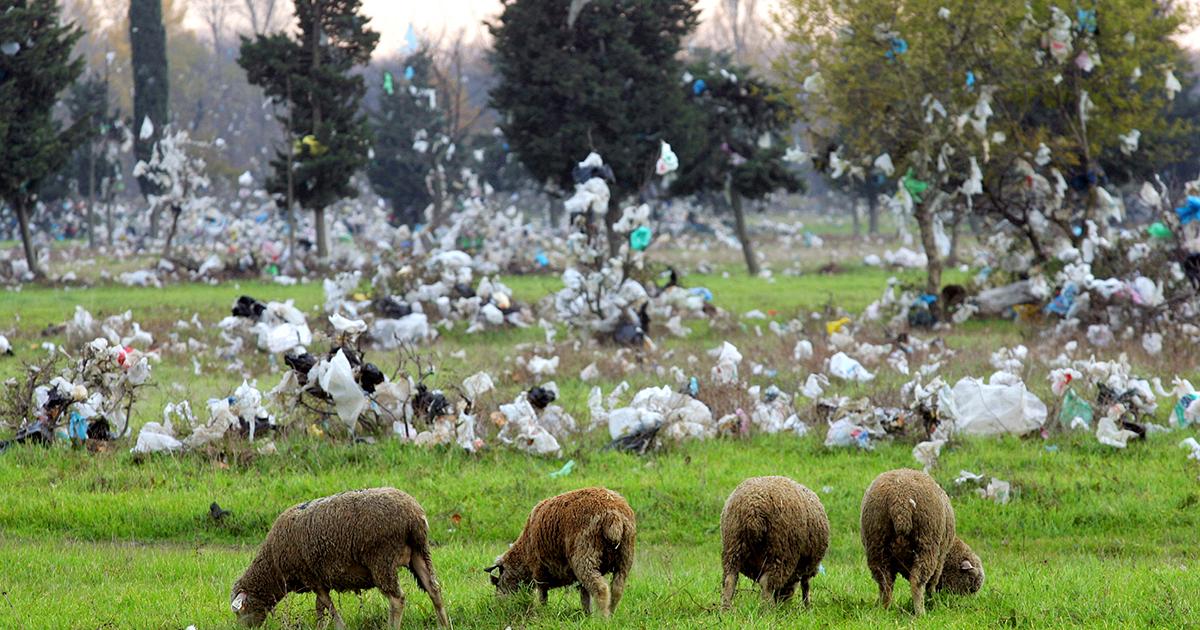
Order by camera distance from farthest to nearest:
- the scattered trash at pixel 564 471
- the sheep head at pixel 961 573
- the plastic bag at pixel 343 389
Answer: the plastic bag at pixel 343 389 → the scattered trash at pixel 564 471 → the sheep head at pixel 961 573

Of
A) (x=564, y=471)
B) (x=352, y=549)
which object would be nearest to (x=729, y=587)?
(x=352, y=549)

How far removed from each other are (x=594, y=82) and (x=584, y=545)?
23.5 m

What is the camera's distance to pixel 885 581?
639 centimetres

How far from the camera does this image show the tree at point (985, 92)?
→ 68.8 ft

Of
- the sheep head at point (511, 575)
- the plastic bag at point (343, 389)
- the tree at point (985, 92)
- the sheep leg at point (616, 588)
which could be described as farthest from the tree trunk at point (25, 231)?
the sheep leg at point (616, 588)

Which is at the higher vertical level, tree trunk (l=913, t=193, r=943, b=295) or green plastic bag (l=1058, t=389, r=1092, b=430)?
tree trunk (l=913, t=193, r=943, b=295)

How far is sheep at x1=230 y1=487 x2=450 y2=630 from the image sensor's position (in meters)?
6.04

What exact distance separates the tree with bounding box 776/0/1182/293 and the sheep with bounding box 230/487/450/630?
15.3 m

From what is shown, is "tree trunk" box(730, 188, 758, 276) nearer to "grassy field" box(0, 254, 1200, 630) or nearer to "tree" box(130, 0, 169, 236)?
"tree" box(130, 0, 169, 236)

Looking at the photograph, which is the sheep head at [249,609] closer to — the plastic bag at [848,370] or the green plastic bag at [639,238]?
the plastic bag at [848,370]

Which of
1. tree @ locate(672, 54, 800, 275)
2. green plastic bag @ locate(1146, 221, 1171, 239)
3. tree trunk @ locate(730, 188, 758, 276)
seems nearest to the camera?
green plastic bag @ locate(1146, 221, 1171, 239)

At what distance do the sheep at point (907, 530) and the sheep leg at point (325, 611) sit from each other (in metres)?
2.53

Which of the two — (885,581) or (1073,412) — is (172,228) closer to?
(1073,412)

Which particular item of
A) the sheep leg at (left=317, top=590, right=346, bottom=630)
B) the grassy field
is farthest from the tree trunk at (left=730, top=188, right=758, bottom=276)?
the sheep leg at (left=317, top=590, right=346, bottom=630)
